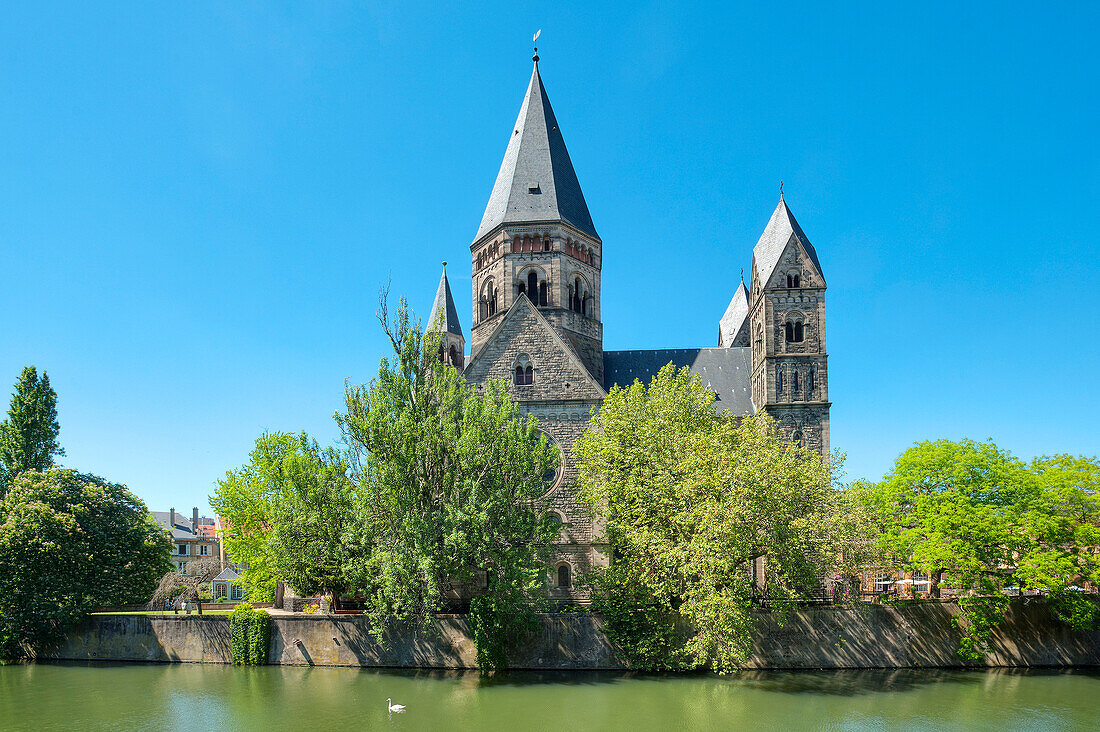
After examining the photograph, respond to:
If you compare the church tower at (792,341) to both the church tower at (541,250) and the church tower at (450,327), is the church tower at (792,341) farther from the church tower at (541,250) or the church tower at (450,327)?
the church tower at (450,327)

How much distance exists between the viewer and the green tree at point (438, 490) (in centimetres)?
2822

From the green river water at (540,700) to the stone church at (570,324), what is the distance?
9.42 meters

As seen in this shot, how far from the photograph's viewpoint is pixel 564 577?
35562mm

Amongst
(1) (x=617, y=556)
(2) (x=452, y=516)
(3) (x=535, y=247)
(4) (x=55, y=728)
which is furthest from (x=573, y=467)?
(4) (x=55, y=728)

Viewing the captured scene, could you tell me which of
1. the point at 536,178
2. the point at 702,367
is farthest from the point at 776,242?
the point at 536,178

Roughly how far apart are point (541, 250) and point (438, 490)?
60.3 ft

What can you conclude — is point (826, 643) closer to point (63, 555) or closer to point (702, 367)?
point (702, 367)

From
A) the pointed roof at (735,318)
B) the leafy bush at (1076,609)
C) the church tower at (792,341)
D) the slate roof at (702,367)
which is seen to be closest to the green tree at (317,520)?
the slate roof at (702,367)

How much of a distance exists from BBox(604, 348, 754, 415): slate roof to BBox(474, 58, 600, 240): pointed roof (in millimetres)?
7646

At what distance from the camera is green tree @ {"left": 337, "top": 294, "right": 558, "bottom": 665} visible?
2822cm

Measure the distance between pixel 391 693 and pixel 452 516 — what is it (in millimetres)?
6089

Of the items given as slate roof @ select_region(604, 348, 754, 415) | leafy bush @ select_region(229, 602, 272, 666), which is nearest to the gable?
slate roof @ select_region(604, 348, 754, 415)

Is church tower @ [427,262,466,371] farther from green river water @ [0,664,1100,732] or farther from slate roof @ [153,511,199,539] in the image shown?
slate roof @ [153,511,199,539]

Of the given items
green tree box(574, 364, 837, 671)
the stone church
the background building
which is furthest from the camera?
the background building
